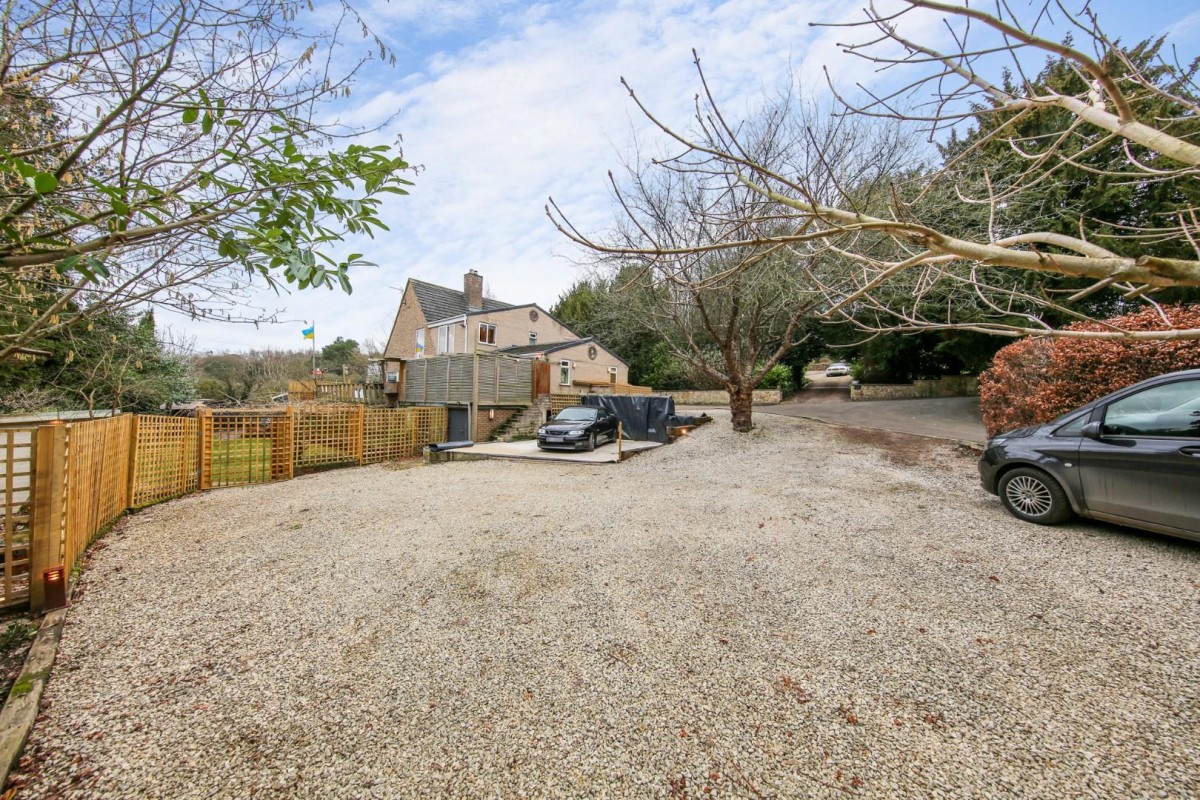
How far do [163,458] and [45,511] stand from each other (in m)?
4.85

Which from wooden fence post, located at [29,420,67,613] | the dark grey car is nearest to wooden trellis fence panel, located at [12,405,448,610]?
wooden fence post, located at [29,420,67,613]

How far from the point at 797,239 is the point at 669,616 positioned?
2.70 m

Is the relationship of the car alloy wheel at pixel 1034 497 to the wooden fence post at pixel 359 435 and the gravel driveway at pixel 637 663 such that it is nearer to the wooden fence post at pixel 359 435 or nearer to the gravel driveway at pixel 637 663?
the gravel driveway at pixel 637 663

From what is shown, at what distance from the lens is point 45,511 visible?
11.2 feet

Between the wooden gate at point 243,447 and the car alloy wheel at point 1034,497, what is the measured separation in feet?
41.3

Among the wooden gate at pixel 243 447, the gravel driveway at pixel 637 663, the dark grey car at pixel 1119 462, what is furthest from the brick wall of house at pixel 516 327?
the dark grey car at pixel 1119 462

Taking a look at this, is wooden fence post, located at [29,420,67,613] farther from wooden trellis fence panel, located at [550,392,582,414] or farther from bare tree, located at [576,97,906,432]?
wooden trellis fence panel, located at [550,392,582,414]

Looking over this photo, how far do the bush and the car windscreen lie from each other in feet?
30.7

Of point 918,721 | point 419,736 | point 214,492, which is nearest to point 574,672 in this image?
point 419,736


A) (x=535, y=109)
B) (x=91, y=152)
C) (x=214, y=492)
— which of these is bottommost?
(x=214, y=492)

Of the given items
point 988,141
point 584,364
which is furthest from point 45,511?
point 584,364

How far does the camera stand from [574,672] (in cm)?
263

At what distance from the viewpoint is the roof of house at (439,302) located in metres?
25.0

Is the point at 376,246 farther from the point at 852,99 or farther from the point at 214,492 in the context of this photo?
the point at 214,492
